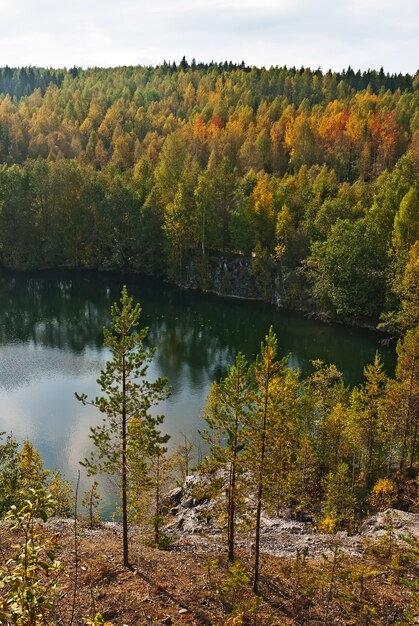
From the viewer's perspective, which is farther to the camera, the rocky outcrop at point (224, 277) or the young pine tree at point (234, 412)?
the rocky outcrop at point (224, 277)

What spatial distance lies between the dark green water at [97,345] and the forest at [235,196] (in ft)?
17.5

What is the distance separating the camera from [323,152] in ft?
358

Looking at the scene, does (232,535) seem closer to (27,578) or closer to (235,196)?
(27,578)

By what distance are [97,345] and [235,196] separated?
3376 cm

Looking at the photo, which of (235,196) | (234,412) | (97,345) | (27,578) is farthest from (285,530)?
(235,196)

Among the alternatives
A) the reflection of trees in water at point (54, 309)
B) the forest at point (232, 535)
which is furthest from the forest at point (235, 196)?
the forest at point (232, 535)

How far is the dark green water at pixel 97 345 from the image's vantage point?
143 ft

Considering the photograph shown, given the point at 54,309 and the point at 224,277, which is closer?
the point at 54,309

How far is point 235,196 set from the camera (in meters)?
81.0

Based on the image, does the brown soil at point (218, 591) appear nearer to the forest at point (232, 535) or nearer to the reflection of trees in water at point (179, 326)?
the forest at point (232, 535)

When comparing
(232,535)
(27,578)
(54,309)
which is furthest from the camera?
(54,309)

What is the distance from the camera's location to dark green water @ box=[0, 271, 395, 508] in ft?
143

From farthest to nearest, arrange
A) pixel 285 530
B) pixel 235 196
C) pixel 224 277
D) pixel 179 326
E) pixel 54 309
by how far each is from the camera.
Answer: pixel 235 196 < pixel 224 277 < pixel 54 309 < pixel 179 326 < pixel 285 530

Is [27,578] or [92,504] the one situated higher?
[27,578]
